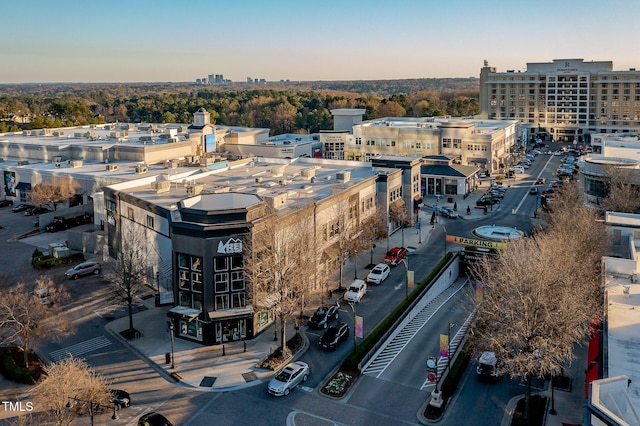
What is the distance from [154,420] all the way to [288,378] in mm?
5654

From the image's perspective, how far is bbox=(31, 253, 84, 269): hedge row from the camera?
1629 inches

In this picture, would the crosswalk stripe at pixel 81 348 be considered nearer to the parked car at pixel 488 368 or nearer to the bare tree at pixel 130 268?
the bare tree at pixel 130 268

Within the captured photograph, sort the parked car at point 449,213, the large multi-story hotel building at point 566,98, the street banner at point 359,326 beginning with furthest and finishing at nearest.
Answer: the large multi-story hotel building at point 566,98, the parked car at point 449,213, the street banner at point 359,326

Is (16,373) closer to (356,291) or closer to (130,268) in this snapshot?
(130,268)

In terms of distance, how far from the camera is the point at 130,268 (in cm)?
3078

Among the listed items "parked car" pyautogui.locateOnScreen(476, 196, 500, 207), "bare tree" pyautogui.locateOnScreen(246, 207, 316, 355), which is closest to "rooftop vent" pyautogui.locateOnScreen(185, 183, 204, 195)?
"bare tree" pyautogui.locateOnScreen(246, 207, 316, 355)

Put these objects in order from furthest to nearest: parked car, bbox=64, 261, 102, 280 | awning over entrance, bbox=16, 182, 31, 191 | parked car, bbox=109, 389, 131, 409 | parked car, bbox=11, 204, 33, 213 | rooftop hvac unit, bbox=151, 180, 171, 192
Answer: awning over entrance, bbox=16, 182, 31, 191
parked car, bbox=11, 204, 33, 213
rooftop hvac unit, bbox=151, 180, 171, 192
parked car, bbox=64, 261, 102, 280
parked car, bbox=109, 389, 131, 409

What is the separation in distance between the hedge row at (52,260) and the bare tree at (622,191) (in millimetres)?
39834

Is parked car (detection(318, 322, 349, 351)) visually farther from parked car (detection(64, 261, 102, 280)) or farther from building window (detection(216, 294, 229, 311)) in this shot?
parked car (detection(64, 261, 102, 280))

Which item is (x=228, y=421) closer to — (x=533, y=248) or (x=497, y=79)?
(x=533, y=248)

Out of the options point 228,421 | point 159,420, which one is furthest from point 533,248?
point 159,420

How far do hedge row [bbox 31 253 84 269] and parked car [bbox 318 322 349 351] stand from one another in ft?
71.9

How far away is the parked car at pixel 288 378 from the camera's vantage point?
24.7 meters

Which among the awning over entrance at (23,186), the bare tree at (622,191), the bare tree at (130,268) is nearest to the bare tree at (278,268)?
the bare tree at (130,268)
